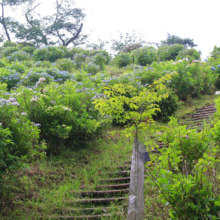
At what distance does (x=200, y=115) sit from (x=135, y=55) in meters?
7.74

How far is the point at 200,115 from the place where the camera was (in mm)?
7465

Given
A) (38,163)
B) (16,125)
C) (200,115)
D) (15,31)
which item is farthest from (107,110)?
(15,31)

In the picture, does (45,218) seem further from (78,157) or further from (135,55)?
(135,55)

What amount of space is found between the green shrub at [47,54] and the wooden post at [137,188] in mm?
12836

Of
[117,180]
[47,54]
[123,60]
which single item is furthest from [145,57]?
[117,180]

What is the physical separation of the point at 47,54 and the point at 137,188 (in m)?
13.6

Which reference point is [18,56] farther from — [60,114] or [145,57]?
[60,114]

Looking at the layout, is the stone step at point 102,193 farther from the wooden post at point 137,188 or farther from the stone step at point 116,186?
the wooden post at point 137,188

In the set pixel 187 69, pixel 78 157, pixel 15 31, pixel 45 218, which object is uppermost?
pixel 15 31

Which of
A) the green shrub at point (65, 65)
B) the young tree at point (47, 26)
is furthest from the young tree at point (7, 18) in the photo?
the green shrub at point (65, 65)

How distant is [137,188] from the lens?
248 cm

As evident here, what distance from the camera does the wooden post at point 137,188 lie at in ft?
7.48

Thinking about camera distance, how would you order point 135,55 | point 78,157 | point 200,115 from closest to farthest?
1. point 78,157
2. point 200,115
3. point 135,55

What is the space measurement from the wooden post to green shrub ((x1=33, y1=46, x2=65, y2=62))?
42.1 ft
